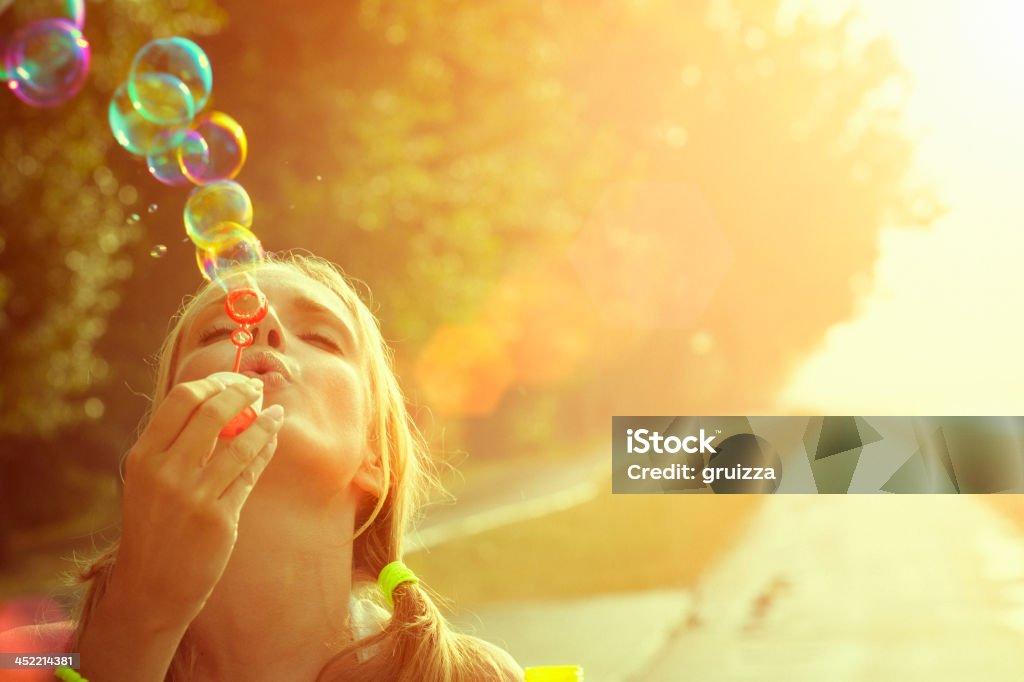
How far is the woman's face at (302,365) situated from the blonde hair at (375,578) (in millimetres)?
64

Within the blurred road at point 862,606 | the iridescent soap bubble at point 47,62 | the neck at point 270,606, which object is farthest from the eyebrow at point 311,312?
the blurred road at point 862,606

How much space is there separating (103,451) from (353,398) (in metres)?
6.78

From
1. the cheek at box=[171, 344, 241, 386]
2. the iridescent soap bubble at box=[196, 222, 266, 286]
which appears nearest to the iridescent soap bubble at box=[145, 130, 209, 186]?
the iridescent soap bubble at box=[196, 222, 266, 286]

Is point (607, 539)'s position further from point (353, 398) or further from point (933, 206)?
point (353, 398)

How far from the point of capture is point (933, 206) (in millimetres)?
6938

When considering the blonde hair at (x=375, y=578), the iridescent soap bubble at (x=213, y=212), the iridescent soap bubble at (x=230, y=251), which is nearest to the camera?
the blonde hair at (x=375, y=578)

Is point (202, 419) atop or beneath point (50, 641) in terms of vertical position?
atop

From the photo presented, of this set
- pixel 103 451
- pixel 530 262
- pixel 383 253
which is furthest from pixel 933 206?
pixel 103 451

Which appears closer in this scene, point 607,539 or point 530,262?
point 607,539

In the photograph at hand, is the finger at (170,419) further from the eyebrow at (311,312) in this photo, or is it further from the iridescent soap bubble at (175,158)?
the iridescent soap bubble at (175,158)

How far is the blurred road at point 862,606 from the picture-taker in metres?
4.52

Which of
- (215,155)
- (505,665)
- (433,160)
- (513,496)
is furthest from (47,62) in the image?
(513,496)

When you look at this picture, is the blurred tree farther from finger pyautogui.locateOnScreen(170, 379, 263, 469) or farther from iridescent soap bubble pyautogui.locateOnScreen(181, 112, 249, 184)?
finger pyautogui.locateOnScreen(170, 379, 263, 469)

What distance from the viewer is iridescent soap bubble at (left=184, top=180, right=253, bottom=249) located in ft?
8.48
